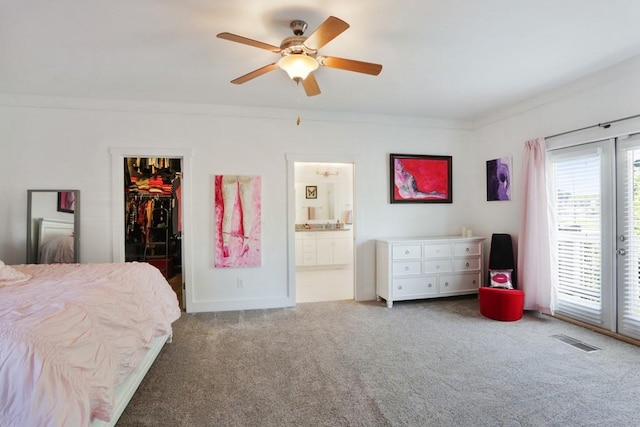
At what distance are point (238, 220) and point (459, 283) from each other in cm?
314

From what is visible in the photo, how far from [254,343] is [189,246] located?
1631mm

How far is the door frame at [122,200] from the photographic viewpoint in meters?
3.87

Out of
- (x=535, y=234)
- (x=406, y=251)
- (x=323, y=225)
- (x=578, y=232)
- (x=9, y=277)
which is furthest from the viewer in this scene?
(x=323, y=225)

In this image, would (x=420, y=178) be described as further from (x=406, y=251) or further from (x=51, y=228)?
(x=51, y=228)

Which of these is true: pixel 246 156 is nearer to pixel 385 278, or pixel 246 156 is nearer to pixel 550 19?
pixel 385 278

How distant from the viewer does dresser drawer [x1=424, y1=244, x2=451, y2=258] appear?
4312 millimetres

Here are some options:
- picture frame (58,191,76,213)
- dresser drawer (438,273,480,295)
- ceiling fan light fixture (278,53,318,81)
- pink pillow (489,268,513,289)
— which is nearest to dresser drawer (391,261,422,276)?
dresser drawer (438,273,480,295)

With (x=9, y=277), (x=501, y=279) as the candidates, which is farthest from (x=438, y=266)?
(x=9, y=277)

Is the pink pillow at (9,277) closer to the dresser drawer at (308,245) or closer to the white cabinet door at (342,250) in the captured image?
the dresser drawer at (308,245)

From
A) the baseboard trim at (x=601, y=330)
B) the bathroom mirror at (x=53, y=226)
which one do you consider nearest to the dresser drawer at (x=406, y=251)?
the baseboard trim at (x=601, y=330)

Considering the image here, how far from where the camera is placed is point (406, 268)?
4.26 m

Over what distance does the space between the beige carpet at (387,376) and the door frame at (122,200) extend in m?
0.71

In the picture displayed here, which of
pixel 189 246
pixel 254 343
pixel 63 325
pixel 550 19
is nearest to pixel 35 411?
pixel 63 325

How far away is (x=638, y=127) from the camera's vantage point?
2.90 meters
